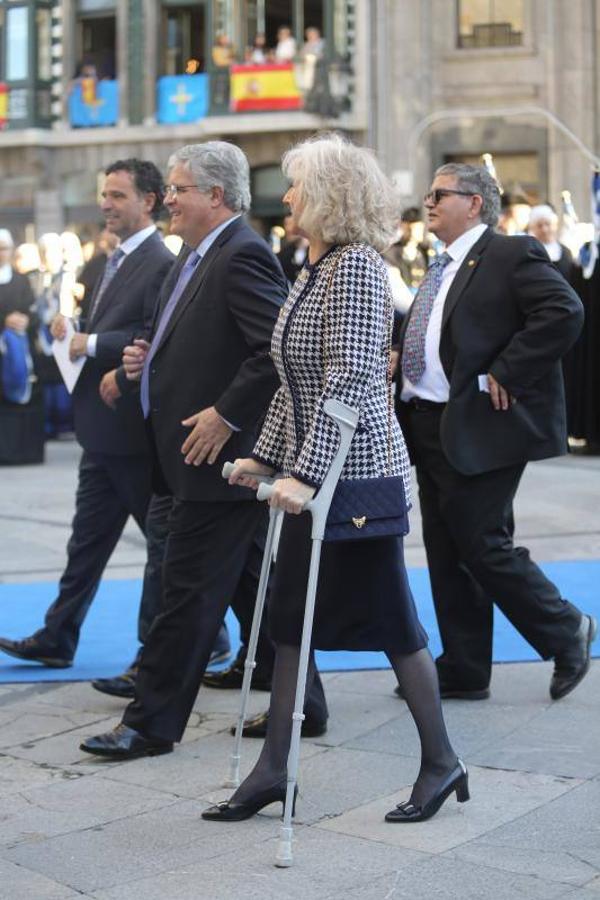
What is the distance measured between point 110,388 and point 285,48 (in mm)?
29151

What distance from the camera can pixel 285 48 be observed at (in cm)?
3450

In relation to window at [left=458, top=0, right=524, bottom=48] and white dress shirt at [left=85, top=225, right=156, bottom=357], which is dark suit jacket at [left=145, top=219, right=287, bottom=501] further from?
window at [left=458, top=0, right=524, bottom=48]

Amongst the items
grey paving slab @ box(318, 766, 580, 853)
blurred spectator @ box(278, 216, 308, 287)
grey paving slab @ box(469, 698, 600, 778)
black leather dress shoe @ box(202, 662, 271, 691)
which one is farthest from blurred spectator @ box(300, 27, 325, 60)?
grey paving slab @ box(318, 766, 580, 853)

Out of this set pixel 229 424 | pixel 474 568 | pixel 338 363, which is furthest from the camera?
pixel 474 568

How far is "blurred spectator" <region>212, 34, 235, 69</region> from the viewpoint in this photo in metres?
35.2

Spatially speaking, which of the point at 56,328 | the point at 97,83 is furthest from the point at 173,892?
the point at 97,83

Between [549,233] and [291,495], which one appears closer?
[291,495]

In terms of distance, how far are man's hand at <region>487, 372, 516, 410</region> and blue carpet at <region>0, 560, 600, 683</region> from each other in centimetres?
134

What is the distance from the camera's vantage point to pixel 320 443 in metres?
4.59

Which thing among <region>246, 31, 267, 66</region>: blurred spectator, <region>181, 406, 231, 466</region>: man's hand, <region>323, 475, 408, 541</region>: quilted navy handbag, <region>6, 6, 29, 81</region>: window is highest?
<region>6, 6, 29, 81</region>: window

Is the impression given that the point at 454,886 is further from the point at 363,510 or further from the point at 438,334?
the point at 438,334

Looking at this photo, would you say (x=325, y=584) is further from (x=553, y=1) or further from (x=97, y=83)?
(x=97, y=83)

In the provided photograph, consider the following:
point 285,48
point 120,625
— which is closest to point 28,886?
point 120,625

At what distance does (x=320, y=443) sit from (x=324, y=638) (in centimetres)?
61
